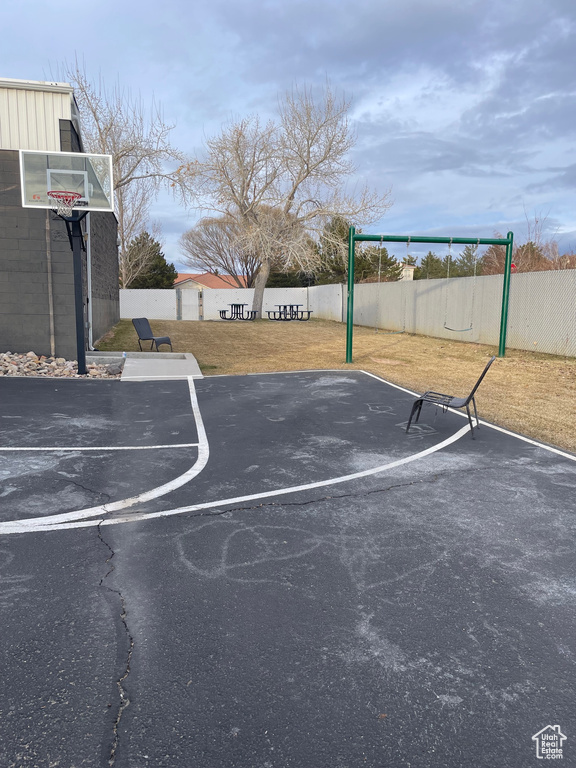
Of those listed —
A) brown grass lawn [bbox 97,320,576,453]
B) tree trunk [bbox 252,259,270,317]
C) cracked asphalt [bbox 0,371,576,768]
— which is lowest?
cracked asphalt [bbox 0,371,576,768]

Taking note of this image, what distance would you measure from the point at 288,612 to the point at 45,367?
32.5ft

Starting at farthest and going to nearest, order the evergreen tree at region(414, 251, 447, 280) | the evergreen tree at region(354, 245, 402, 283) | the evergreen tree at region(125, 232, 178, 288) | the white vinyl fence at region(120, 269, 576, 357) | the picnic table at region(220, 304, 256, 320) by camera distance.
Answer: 1. the evergreen tree at region(125, 232, 178, 288)
2. the evergreen tree at region(414, 251, 447, 280)
3. the evergreen tree at region(354, 245, 402, 283)
4. the picnic table at region(220, 304, 256, 320)
5. the white vinyl fence at region(120, 269, 576, 357)

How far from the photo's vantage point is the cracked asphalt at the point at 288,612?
7.04ft

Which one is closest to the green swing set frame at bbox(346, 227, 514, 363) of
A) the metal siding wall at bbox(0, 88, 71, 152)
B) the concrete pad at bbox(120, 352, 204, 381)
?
the concrete pad at bbox(120, 352, 204, 381)

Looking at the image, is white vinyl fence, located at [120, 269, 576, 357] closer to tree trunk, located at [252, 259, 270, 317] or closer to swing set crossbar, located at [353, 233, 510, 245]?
swing set crossbar, located at [353, 233, 510, 245]

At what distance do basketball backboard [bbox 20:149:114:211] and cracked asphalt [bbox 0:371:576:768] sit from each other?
7296 millimetres

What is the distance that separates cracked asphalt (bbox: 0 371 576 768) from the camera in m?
2.15

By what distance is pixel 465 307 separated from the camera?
1828cm

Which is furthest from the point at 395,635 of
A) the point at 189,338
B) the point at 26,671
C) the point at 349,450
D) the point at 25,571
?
the point at 189,338

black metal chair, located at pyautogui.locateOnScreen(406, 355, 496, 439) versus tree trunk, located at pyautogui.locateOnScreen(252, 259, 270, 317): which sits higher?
tree trunk, located at pyautogui.locateOnScreen(252, 259, 270, 317)

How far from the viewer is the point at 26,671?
2.46 meters

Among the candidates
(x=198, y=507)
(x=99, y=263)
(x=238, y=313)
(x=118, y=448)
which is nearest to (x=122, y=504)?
(x=198, y=507)

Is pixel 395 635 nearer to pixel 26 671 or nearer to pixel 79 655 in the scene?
Result: pixel 79 655

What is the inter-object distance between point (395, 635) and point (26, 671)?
175 centimetres
